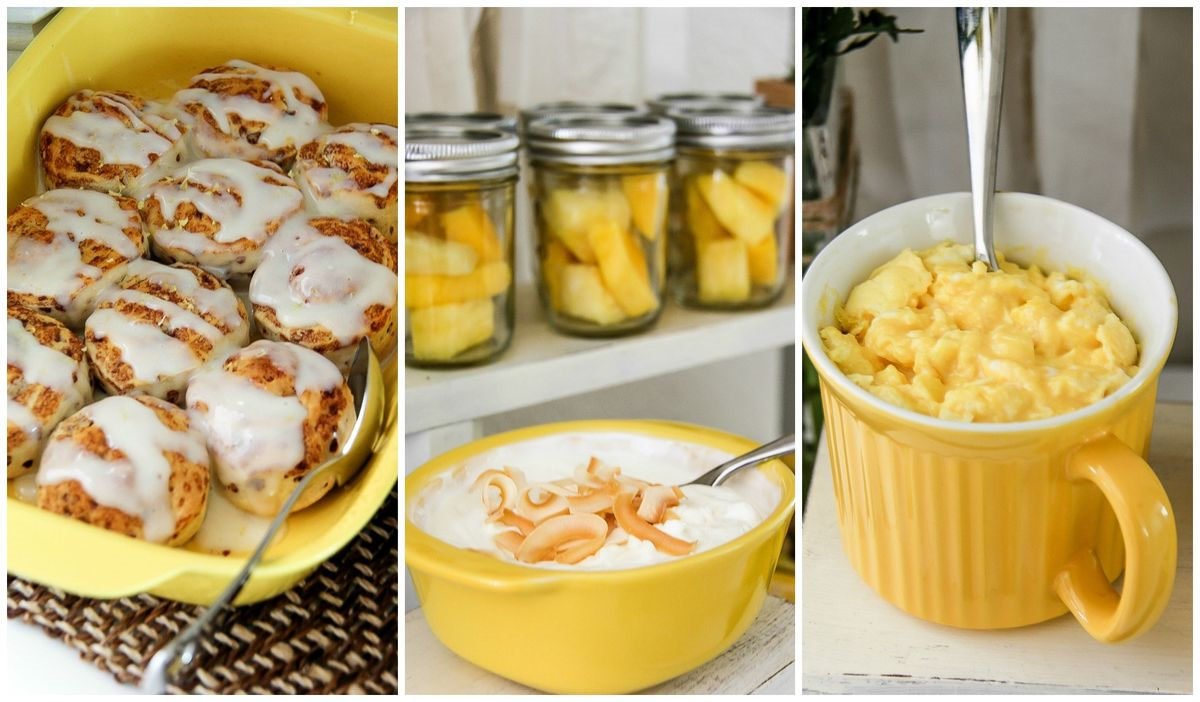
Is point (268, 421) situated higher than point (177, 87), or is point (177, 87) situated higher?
point (177, 87)

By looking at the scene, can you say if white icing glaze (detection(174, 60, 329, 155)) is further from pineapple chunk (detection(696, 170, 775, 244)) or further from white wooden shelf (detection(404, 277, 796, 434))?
pineapple chunk (detection(696, 170, 775, 244))

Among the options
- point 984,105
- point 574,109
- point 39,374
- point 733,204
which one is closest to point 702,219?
point 733,204

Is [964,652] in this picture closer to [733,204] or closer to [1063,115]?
[733,204]

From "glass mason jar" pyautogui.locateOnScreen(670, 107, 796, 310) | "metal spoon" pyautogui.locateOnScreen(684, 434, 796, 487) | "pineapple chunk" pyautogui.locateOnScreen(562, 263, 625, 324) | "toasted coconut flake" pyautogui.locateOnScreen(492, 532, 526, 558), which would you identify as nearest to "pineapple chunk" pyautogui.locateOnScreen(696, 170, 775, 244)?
"glass mason jar" pyautogui.locateOnScreen(670, 107, 796, 310)

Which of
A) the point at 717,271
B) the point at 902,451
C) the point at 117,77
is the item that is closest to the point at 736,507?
the point at 902,451

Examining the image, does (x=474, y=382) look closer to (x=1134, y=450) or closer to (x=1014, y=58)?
(x=1134, y=450)

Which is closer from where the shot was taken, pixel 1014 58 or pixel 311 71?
pixel 311 71

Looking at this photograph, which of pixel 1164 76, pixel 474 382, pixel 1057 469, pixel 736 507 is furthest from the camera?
pixel 1164 76

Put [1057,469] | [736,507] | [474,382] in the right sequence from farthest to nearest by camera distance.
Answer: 1. [474,382]
2. [736,507]
3. [1057,469]
